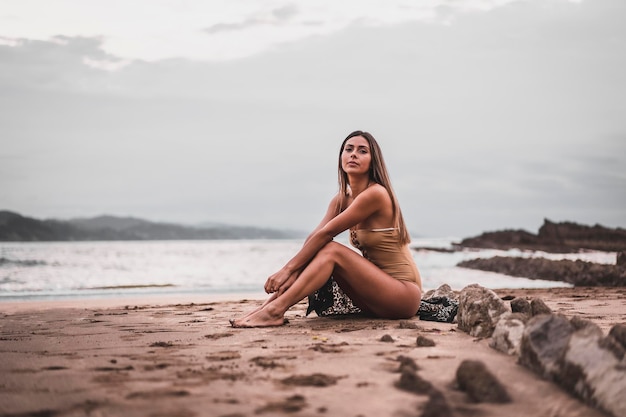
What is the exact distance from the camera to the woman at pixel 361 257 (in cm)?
445

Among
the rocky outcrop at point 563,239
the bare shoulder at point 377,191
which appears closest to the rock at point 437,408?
the bare shoulder at point 377,191

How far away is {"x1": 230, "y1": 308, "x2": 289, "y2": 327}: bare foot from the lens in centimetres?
440

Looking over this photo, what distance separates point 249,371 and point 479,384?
1157 mm

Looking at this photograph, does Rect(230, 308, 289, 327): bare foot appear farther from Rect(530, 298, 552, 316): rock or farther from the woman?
Rect(530, 298, 552, 316): rock

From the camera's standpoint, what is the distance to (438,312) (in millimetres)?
4844

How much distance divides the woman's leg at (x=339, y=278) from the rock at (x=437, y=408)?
231 centimetres

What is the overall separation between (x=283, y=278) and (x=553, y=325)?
2293 millimetres

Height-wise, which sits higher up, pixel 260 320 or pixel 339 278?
pixel 339 278

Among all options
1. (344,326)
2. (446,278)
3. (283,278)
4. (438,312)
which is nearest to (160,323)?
(283,278)

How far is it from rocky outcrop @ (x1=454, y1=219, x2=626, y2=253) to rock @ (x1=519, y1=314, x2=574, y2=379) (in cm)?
2756

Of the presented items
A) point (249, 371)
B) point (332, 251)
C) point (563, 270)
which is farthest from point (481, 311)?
point (563, 270)

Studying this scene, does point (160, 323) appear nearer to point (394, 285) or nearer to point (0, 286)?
point (394, 285)

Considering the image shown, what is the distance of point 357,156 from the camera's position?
479cm

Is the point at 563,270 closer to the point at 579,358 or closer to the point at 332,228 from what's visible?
the point at 332,228
